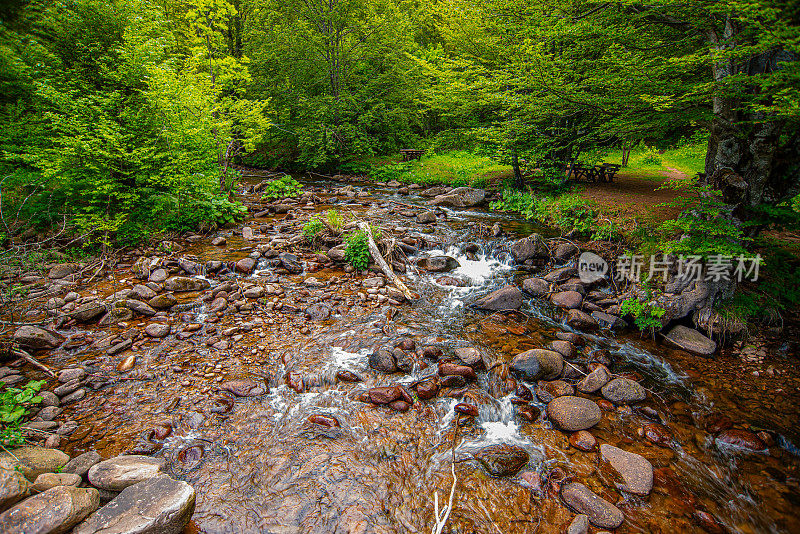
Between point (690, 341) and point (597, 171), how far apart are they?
36.7 feet

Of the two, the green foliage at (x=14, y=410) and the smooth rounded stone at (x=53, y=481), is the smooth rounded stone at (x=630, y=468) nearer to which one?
the smooth rounded stone at (x=53, y=481)

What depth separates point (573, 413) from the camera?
449 centimetres

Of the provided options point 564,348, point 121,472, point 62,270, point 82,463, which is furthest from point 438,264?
point 62,270

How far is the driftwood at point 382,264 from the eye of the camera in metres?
7.50

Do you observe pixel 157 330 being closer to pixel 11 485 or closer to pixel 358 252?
pixel 11 485

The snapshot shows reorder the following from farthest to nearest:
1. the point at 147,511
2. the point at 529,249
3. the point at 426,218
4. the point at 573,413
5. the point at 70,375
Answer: the point at 426,218 → the point at 529,249 → the point at 70,375 → the point at 573,413 → the point at 147,511

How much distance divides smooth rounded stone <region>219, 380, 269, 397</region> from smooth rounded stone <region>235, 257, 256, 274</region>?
3.87m

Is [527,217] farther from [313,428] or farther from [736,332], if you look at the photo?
[313,428]

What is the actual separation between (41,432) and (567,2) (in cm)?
1224

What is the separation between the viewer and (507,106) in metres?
11.5

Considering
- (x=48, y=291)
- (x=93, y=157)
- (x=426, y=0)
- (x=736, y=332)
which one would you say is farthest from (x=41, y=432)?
(x=426, y=0)

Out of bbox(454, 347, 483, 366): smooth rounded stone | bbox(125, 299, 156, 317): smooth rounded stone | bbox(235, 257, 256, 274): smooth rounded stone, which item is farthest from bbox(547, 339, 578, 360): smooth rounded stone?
bbox(125, 299, 156, 317): smooth rounded stone

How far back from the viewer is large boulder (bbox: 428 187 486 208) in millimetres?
13781

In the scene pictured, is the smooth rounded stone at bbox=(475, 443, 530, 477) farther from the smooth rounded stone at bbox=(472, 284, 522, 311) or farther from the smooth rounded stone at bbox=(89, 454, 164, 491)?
the smooth rounded stone at bbox=(89, 454, 164, 491)
